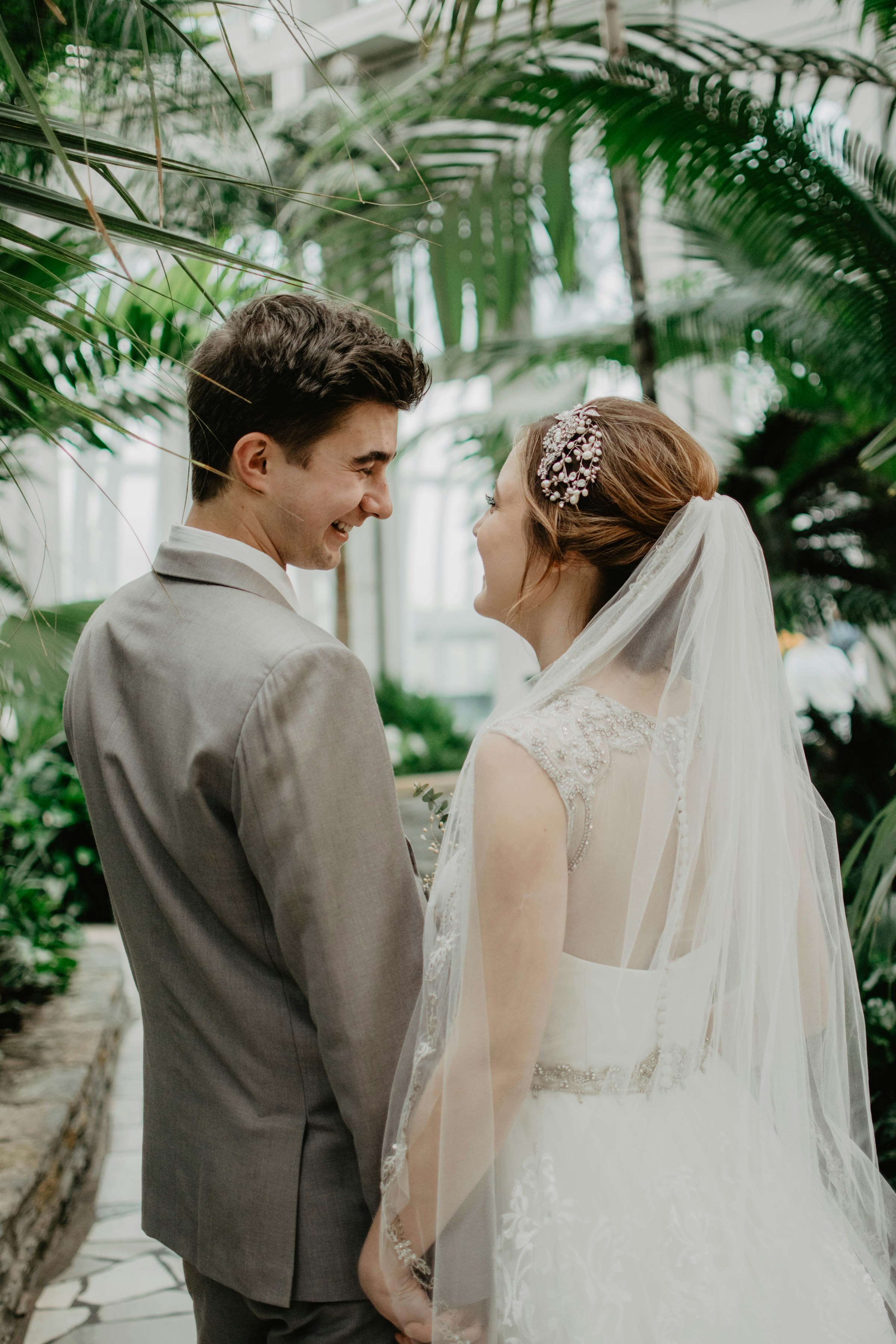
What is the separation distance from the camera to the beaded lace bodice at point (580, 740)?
1304mm

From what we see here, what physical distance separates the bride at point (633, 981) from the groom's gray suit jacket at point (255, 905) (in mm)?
86

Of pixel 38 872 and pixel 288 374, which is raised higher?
pixel 288 374

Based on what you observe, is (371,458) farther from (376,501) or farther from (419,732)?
(419,732)

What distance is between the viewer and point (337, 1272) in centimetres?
127

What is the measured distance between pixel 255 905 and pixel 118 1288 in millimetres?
2400

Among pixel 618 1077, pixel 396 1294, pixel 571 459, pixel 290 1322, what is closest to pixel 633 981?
pixel 618 1077

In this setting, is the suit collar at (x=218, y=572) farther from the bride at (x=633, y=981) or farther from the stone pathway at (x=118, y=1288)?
the stone pathway at (x=118, y=1288)

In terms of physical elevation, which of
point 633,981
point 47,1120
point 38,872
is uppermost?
point 633,981

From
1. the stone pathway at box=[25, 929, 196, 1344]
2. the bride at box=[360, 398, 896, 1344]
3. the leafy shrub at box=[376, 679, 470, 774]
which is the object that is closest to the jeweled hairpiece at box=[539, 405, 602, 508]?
the bride at box=[360, 398, 896, 1344]

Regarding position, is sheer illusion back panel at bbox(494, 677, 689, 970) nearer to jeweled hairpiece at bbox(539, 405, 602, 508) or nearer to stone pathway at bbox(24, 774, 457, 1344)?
jeweled hairpiece at bbox(539, 405, 602, 508)

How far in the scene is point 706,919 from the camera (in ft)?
4.71

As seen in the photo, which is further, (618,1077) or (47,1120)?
(47,1120)

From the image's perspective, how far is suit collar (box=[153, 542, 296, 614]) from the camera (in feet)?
4.41

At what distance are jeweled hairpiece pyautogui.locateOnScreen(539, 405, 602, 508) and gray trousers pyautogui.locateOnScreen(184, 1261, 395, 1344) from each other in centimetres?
→ 111
